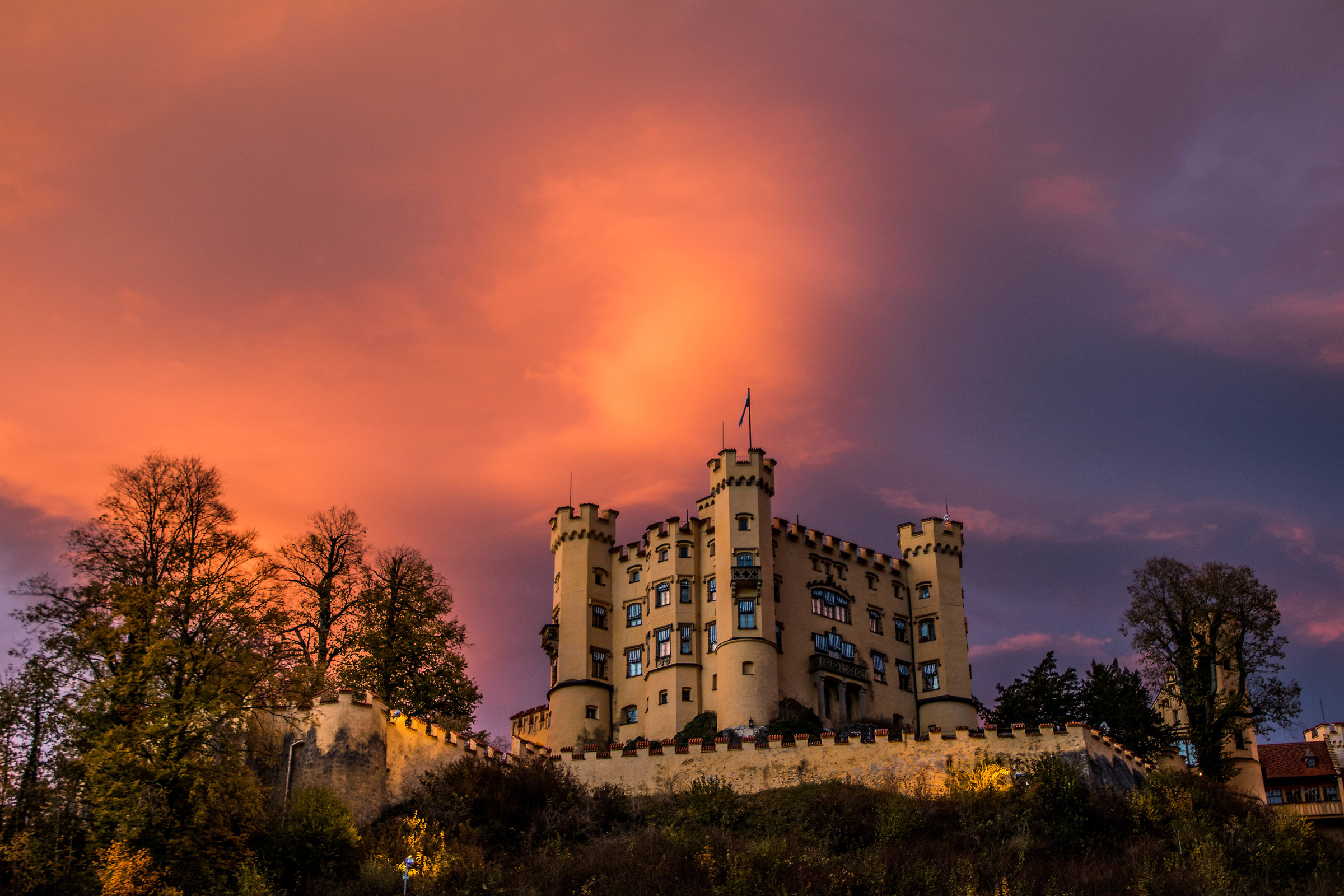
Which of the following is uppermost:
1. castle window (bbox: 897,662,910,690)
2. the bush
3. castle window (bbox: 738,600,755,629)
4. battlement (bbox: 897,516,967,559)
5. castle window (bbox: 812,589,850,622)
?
battlement (bbox: 897,516,967,559)

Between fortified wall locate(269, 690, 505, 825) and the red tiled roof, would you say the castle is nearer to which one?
the red tiled roof

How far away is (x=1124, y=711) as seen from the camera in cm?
6125

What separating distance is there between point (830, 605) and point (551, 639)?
16337mm

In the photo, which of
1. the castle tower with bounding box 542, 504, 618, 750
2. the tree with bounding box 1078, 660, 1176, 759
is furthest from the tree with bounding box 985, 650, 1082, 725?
the castle tower with bounding box 542, 504, 618, 750

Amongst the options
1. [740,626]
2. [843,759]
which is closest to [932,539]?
[740,626]

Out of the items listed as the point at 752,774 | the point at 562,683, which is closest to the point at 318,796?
the point at 752,774

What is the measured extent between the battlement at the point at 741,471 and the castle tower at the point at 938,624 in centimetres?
1156

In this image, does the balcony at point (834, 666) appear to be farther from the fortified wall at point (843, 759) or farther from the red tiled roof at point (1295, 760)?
the red tiled roof at point (1295, 760)

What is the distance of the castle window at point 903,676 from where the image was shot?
245 feet

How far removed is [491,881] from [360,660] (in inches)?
729

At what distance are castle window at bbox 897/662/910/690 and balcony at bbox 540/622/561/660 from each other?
20.0 meters

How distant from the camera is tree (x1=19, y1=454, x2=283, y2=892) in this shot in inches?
1522

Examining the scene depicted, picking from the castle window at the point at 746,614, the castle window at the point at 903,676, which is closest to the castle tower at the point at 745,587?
the castle window at the point at 746,614

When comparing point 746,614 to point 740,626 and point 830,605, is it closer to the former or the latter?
point 740,626
